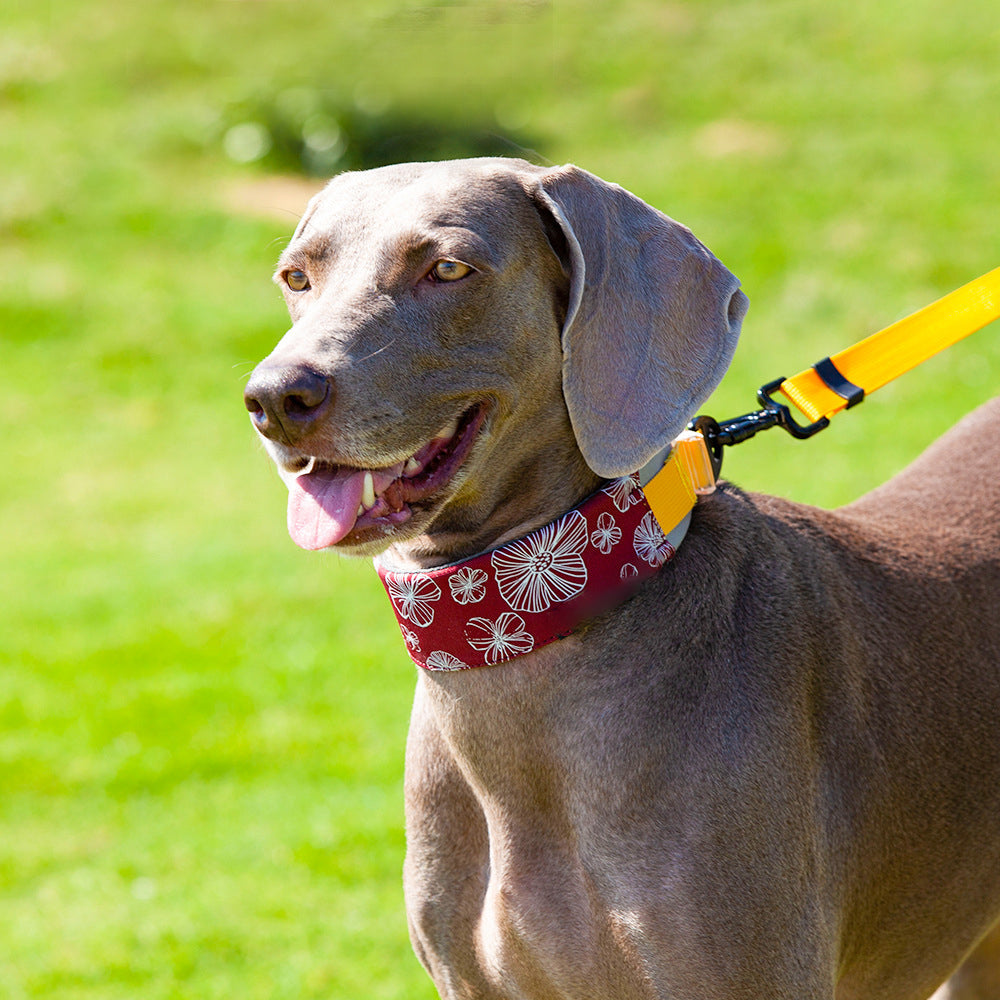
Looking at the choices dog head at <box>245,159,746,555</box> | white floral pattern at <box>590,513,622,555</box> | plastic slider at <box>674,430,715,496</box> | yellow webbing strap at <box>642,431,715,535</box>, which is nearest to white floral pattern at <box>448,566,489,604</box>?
dog head at <box>245,159,746,555</box>

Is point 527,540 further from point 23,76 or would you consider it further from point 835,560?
point 23,76

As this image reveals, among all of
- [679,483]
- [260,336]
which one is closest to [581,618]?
[679,483]

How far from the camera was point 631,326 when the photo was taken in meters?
2.50

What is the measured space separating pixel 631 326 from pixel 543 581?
48cm

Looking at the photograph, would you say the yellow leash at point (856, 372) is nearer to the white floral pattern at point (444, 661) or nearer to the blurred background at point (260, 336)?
the white floral pattern at point (444, 661)

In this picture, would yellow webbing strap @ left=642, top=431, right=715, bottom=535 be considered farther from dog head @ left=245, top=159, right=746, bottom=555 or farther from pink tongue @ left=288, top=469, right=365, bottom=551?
pink tongue @ left=288, top=469, right=365, bottom=551

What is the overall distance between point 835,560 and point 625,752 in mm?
704

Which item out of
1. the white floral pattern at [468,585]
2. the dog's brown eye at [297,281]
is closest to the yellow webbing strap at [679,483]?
the white floral pattern at [468,585]

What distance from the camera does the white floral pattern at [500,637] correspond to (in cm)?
252

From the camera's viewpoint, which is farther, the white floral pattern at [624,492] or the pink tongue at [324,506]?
the white floral pattern at [624,492]

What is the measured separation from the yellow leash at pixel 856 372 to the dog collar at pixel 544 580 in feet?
0.94

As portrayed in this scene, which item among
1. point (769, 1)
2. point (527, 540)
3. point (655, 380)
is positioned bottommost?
point (527, 540)

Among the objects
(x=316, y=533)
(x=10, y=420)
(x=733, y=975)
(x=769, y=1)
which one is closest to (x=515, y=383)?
(x=316, y=533)

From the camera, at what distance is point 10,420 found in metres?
12.4
